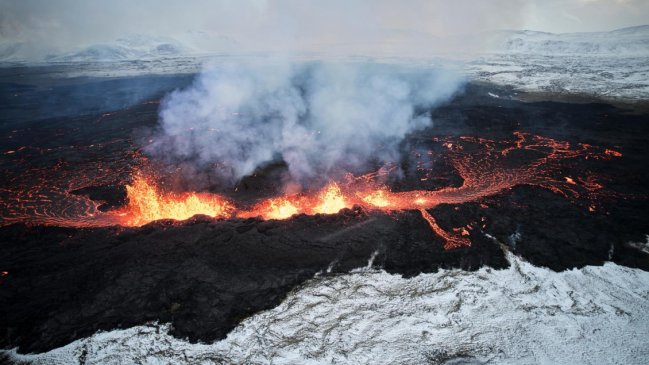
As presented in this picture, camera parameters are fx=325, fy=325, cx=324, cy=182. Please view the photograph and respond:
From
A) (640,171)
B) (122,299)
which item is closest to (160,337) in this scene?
(122,299)

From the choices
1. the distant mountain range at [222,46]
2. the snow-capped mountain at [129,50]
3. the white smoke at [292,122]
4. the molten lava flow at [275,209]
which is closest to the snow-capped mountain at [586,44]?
the distant mountain range at [222,46]

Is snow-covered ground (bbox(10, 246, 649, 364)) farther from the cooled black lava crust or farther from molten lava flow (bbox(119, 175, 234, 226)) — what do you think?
molten lava flow (bbox(119, 175, 234, 226))

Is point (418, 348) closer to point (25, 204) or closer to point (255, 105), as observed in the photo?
point (25, 204)

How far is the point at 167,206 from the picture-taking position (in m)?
14.0

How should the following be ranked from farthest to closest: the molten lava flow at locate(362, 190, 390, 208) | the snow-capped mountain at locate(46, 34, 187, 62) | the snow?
the snow-capped mountain at locate(46, 34, 187, 62) → the snow → the molten lava flow at locate(362, 190, 390, 208)

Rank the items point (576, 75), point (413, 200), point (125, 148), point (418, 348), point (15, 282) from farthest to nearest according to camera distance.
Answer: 1. point (576, 75)
2. point (125, 148)
3. point (413, 200)
4. point (15, 282)
5. point (418, 348)

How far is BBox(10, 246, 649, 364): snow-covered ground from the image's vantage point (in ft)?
25.4

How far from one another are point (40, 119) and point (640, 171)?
151 ft

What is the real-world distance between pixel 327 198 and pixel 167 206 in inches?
272

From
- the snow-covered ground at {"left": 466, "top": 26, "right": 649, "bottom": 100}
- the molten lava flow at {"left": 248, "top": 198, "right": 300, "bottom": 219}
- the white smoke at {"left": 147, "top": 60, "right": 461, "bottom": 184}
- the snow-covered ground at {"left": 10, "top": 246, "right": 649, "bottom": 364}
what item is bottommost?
the snow-covered ground at {"left": 10, "top": 246, "right": 649, "bottom": 364}

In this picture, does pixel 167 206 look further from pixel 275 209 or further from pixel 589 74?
pixel 589 74

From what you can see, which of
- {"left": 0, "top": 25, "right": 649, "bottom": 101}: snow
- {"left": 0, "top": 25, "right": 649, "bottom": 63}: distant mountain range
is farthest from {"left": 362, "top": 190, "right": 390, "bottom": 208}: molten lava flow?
{"left": 0, "top": 25, "right": 649, "bottom": 63}: distant mountain range

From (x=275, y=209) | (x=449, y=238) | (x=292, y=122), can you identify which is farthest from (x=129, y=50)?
(x=449, y=238)

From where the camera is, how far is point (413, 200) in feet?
46.5
